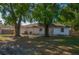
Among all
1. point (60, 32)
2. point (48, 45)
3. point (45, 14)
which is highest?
point (45, 14)

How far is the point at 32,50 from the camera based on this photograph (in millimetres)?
1868

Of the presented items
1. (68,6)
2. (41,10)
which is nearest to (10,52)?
(41,10)

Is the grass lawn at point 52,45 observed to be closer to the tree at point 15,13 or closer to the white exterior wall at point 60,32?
the white exterior wall at point 60,32

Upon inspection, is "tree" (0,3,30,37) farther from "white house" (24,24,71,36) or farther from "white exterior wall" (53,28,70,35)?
"white exterior wall" (53,28,70,35)

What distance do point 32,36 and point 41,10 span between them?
0.31 meters

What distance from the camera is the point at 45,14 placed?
191cm

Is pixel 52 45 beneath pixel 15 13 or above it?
beneath

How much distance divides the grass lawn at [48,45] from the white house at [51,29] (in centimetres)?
6

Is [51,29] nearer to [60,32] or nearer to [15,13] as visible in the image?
[60,32]

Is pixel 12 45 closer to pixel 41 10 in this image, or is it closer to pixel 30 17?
pixel 30 17

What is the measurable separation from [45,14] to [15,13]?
343 mm

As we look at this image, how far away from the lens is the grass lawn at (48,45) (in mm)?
1864

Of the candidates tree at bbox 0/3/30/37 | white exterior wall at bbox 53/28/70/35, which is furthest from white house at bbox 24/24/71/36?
tree at bbox 0/3/30/37

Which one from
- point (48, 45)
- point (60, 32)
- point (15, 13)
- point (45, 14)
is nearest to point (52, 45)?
point (48, 45)
